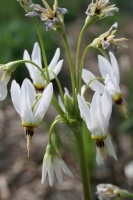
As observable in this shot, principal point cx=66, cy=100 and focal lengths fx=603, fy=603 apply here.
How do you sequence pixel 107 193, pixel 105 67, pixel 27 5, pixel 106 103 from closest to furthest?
pixel 106 103 → pixel 27 5 → pixel 105 67 → pixel 107 193

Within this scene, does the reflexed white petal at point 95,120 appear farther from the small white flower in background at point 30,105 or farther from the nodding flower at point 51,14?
the nodding flower at point 51,14

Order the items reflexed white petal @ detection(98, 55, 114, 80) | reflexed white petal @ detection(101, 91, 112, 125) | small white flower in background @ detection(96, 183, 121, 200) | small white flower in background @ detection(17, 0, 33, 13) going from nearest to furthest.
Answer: reflexed white petal @ detection(101, 91, 112, 125)
small white flower in background @ detection(17, 0, 33, 13)
reflexed white petal @ detection(98, 55, 114, 80)
small white flower in background @ detection(96, 183, 121, 200)

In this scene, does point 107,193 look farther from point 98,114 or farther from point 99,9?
point 99,9

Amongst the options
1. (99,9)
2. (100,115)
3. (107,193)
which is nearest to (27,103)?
(100,115)

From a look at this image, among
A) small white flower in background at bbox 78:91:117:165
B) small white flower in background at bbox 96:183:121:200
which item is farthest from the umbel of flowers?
small white flower in background at bbox 96:183:121:200

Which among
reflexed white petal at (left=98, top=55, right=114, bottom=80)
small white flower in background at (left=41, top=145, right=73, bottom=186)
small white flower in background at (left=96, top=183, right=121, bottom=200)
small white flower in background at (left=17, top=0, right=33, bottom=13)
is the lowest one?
small white flower in background at (left=96, top=183, right=121, bottom=200)

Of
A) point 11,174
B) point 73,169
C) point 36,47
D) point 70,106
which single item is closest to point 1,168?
point 11,174

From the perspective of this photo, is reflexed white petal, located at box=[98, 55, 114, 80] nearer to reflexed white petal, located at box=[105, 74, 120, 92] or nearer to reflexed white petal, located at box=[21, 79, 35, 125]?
reflexed white petal, located at box=[105, 74, 120, 92]
